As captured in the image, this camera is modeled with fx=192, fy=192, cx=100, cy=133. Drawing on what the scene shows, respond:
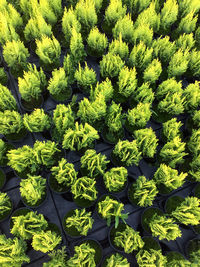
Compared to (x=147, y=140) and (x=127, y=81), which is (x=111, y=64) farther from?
(x=147, y=140)

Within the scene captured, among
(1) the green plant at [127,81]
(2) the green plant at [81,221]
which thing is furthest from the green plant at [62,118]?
(2) the green plant at [81,221]

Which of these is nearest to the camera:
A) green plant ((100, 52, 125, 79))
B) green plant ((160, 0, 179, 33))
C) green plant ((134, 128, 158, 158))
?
green plant ((134, 128, 158, 158))

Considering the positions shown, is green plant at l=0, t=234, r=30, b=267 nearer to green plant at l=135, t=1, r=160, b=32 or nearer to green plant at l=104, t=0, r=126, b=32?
green plant at l=135, t=1, r=160, b=32

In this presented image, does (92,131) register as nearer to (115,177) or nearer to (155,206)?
(115,177)

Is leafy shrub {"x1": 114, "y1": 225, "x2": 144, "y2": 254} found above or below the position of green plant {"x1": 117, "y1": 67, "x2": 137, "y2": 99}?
below

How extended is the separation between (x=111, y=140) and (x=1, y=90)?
3.72 metres

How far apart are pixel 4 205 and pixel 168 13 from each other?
30.4 ft

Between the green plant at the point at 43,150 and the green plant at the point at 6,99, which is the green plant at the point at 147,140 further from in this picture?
the green plant at the point at 6,99

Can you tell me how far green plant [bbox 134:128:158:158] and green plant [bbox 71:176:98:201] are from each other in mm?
1831

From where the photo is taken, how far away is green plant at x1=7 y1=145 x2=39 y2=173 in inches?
195

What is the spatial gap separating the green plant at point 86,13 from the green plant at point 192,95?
468 centimetres

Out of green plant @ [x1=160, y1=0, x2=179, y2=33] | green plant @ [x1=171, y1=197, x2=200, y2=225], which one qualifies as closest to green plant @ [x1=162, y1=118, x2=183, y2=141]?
green plant @ [x1=171, y1=197, x2=200, y2=225]

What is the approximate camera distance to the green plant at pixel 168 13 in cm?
784

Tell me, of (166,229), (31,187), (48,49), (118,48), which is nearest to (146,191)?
(166,229)
